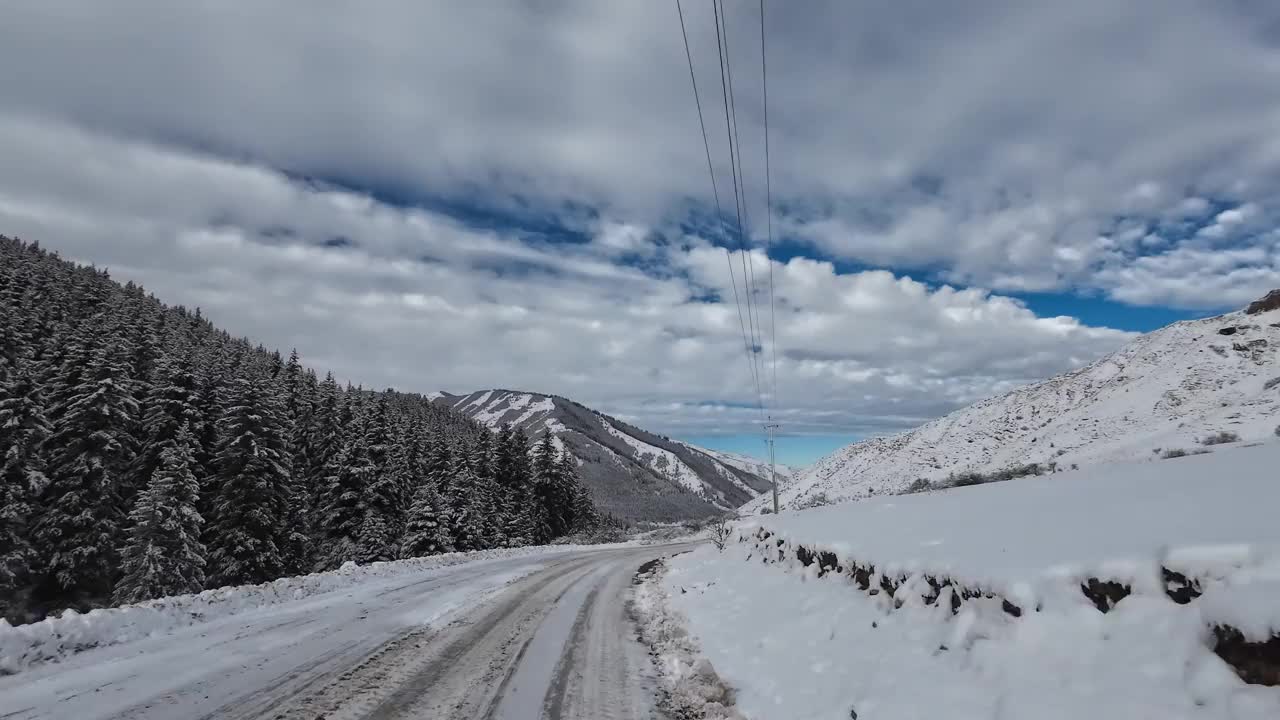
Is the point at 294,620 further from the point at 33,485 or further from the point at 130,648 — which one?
the point at 33,485

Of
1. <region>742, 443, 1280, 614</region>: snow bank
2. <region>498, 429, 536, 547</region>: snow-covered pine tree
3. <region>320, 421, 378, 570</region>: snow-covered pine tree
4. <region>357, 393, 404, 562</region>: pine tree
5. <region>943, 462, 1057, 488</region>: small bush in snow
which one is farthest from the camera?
<region>498, 429, 536, 547</region>: snow-covered pine tree

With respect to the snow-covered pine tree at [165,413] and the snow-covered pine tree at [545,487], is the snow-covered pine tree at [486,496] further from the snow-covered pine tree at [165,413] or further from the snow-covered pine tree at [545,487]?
the snow-covered pine tree at [165,413]

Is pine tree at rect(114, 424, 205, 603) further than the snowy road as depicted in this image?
Yes

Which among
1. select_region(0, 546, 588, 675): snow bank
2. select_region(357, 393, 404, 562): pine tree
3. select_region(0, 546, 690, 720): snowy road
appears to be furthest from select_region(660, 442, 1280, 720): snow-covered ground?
select_region(357, 393, 404, 562): pine tree

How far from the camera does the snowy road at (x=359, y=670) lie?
19.8 feet

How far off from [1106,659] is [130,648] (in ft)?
37.2

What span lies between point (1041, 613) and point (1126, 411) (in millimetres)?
27957

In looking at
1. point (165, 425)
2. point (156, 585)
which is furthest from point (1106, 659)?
point (165, 425)

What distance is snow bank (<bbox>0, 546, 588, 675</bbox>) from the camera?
6.77m

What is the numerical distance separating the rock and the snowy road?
33.1 metres

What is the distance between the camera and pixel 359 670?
745cm

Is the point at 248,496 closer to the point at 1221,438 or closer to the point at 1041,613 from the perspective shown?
the point at 1041,613

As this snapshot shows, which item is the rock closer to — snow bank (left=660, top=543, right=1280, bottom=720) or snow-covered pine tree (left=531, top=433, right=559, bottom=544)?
snow bank (left=660, top=543, right=1280, bottom=720)

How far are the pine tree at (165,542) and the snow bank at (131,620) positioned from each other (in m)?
14.9
